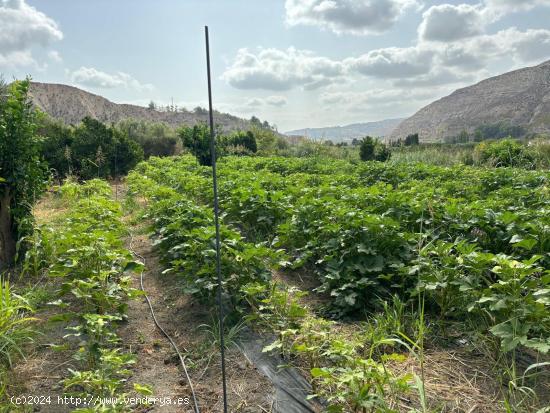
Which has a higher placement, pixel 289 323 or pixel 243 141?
pixel 243 141

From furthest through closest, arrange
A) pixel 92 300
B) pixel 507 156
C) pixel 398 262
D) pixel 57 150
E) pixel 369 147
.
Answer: pixel 369 147 → pixel 57 150 → pixel 507 156 → pixel 92 300 → pixel 398 262

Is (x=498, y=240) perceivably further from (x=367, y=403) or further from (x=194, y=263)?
(x=194, y=263)

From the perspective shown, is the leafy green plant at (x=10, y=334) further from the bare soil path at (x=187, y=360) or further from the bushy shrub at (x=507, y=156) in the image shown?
the bushy shrub at (x=507, y=156)

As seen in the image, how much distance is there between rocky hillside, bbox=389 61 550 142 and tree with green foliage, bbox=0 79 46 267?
Answer: 63057mm

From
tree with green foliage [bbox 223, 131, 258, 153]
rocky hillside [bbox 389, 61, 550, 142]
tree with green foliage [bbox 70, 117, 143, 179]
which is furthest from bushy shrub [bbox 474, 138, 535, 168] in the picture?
rocky hillside [bbox 389, 61, 550, 142]

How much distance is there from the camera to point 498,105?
87062mm

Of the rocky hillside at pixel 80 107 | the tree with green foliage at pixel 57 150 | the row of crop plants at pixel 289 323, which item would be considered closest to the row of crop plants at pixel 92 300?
the row of crop plants at pixel 289 323

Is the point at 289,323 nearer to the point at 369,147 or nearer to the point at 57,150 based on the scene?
the point at 57,150

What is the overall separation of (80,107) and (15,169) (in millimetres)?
51423

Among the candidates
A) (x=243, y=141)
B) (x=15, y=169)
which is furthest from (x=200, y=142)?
(x=15, y=169)

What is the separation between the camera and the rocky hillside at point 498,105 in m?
74.1

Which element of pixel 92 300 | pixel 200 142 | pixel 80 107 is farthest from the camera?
pixel 80 107

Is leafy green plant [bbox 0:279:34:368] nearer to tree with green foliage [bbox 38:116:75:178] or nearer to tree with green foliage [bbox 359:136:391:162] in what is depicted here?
tree with green foliage [bbox 38:116:75:178]

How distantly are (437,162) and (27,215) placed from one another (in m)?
14.0
